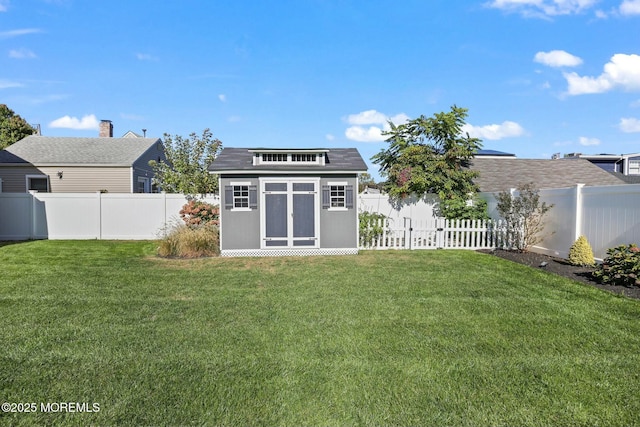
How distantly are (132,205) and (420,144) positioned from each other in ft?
36.6

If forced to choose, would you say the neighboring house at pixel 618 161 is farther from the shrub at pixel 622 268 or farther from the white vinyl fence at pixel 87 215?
the white vinyl fence at pixel 87 215

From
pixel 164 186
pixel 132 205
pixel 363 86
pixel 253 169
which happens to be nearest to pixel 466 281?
pixel 253 169

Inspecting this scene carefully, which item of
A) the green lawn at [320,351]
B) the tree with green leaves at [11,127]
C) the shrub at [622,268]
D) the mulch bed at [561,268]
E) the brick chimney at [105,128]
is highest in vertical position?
the tree with green leaves at [11,127]

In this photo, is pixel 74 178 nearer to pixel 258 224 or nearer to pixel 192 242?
pixel 192 242

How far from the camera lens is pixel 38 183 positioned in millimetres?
18156

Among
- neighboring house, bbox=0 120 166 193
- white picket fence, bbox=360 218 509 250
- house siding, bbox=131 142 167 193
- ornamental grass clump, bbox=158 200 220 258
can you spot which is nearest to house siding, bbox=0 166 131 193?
neighboring house, bbox=0 120 166 193

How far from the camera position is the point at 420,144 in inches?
551

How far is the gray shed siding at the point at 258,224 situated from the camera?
10.1 metres

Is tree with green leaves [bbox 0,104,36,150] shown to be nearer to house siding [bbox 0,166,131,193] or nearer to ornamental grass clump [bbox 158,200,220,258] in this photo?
house siding [bbox 0,166,131,193]

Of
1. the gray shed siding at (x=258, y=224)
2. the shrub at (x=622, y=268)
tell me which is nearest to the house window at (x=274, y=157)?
the gray shed siding at (x=258, y=224)

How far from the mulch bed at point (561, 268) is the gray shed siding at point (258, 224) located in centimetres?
424

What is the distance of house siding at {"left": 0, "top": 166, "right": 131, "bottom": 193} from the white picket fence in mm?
13440

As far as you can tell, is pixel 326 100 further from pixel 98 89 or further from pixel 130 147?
pixel 130 147

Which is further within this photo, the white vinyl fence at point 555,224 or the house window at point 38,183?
the house window at point 38,183
